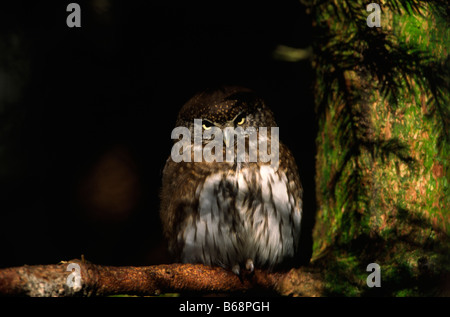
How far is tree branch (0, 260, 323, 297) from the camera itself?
162 centimetres

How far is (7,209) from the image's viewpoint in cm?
312

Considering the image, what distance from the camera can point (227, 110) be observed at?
2811mm

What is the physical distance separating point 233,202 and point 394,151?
0.99 meters

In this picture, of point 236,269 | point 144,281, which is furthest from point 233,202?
point 144,281

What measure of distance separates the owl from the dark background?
28.0 inches

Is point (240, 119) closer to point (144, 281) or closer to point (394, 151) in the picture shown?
point (394, 151)

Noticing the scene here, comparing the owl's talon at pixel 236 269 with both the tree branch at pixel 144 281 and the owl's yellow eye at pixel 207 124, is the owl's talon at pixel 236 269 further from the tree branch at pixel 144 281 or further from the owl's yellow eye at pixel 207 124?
the owl's yellow eye at pixel 207 124

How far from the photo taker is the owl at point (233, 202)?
109 inches

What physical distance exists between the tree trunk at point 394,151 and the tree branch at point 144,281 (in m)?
0.21

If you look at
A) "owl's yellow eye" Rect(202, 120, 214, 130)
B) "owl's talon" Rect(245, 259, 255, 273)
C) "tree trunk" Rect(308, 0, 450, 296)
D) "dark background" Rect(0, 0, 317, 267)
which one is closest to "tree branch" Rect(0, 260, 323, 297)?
"owl's talon" Rect(245, 259, 255, 273)

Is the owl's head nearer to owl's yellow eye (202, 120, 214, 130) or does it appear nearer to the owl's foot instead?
owl's yellow eye (202, 120, 214, 130)

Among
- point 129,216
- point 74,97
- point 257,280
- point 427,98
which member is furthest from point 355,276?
point 74,97

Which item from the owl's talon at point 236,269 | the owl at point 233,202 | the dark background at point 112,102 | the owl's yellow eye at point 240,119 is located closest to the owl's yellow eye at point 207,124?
the owl at point 233,202
